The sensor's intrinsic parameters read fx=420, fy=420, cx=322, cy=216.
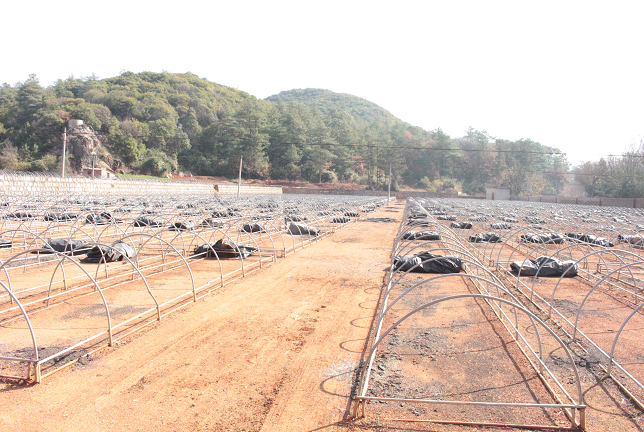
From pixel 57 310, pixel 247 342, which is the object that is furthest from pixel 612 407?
pixel 57 310

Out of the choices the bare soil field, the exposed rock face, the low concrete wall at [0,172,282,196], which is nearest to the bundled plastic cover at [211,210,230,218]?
the bare soil field

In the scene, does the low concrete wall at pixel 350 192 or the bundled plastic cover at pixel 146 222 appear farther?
the low concrete wall at pixel 350 192

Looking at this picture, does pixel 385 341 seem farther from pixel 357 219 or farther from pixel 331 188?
pixel 331 188

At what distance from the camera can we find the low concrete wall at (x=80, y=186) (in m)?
31.0

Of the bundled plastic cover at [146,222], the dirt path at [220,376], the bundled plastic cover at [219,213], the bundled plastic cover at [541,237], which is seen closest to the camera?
the dirt path at [220,376]

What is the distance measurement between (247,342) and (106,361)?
190 cm

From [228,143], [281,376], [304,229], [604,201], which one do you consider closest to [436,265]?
[281,376]

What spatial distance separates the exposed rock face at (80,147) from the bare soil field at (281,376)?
6386cm

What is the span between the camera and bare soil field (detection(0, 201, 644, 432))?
4250 millimetres

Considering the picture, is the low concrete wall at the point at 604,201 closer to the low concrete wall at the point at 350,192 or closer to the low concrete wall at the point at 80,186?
the low concrete wall at the point at 350,192

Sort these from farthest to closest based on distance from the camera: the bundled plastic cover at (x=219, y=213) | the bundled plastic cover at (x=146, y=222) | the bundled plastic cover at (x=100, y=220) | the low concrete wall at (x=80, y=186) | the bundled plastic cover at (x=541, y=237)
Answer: the low concrete wall at (x=80, y=186), the bundled plastic cover at (x=219, y=213), the bundled plastic cover at (x=146, y=222), the bundled plastic cover at (x=100, y=220), the bundled plastic cover at (x=541, y=237)

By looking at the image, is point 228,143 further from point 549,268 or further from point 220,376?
point 220,376

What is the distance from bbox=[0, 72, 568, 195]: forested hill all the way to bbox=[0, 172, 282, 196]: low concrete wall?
21.8 metres

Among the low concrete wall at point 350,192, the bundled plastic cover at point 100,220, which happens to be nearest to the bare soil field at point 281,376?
the bundled plastic cover at point 100,220
